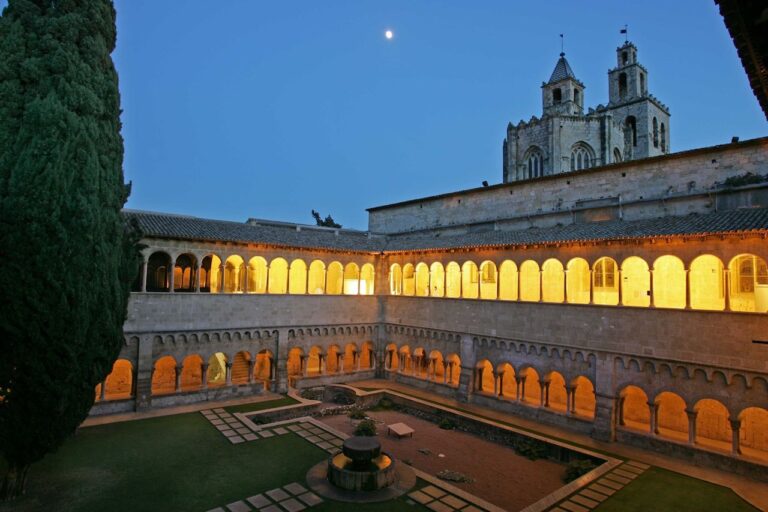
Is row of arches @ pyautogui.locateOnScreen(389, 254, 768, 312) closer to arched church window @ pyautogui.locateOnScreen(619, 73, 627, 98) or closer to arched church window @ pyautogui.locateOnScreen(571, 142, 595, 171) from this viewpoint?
arched church window @ pyautogui.locateOnScreen(571, 142, 595, 171)

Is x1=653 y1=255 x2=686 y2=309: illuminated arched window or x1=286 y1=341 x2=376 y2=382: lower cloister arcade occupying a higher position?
x1=653 y1=255 x2=686 y2=309: illuminated arched window

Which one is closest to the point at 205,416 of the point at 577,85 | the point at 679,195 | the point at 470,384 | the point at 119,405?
the point at 119,405

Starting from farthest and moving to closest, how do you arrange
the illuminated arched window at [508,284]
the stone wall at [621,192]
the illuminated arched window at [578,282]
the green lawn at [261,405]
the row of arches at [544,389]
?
the illuminated arched window at [508,284] < the illuminated arched window at [578,282] < the green lawn at [261,405] < the row of arches at [544,389] < the stone wall at [621,192]

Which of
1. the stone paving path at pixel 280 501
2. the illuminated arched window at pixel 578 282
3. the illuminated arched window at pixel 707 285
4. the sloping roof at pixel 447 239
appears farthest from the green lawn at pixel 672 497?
the illuminated arched window at pixel 578 282

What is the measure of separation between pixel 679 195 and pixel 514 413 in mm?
10867

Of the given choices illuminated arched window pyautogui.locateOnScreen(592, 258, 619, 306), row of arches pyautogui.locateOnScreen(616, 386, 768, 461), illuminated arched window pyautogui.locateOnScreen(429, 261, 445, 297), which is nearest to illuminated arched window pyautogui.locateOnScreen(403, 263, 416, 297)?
illuminated arched window pyautogui.locateOnScreen(429, 261, 445, 297)

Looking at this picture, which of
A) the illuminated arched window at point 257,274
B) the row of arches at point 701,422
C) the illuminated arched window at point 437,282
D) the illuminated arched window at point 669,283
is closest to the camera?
the row of arches at point 701,422

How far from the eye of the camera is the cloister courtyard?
35.7 ft

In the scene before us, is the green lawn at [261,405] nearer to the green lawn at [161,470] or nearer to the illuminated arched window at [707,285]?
the green lawn at [161,470]

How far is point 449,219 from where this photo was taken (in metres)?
27.5

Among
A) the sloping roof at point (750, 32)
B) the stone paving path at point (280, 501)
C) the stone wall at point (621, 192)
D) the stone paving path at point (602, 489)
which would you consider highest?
the stone wall at point (621, 192)

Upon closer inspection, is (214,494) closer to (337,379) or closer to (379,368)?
(337,379)

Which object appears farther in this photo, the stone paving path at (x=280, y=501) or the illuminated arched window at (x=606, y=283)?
the illuminated arched window at (x=606, y=283)

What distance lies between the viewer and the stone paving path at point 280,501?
10.4m
